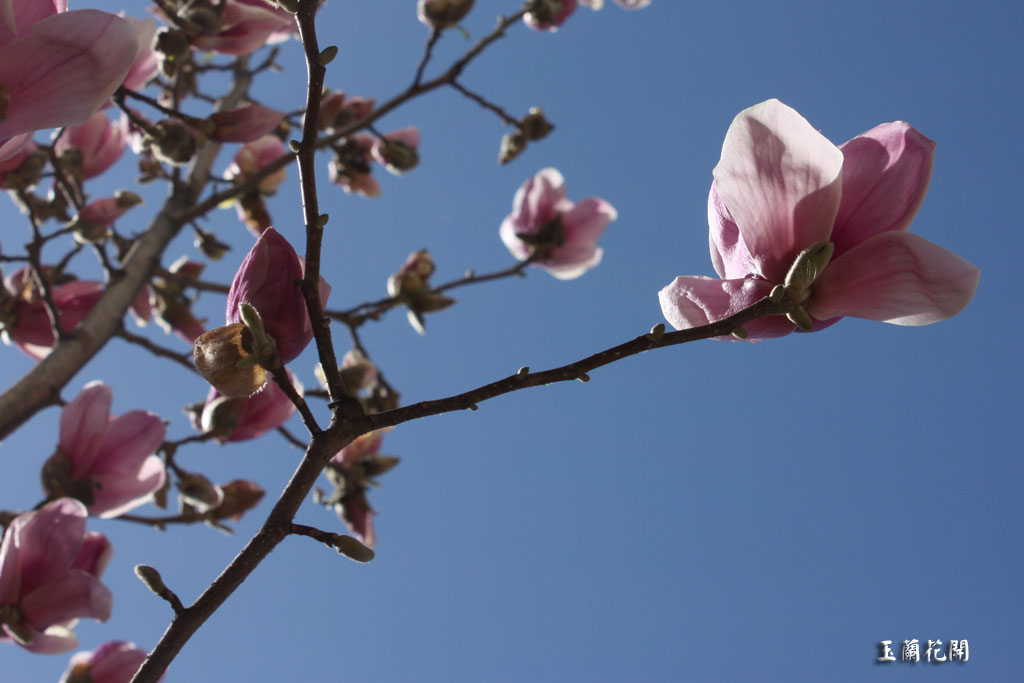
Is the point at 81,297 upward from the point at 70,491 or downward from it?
upward

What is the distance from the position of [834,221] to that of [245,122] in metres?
0.97

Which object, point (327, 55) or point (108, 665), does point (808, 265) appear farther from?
point (108, 665)

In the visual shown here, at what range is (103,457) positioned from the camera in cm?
115

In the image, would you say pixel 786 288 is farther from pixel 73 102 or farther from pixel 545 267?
pixel 545 267

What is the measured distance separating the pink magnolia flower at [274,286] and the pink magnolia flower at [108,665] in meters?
0.66

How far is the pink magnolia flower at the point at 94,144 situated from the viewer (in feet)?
5.05

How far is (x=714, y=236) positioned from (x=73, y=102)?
54 cm

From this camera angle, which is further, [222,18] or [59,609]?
[222,18]

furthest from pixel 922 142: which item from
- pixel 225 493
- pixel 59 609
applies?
pixel 225 493

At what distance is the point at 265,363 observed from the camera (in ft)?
1.98

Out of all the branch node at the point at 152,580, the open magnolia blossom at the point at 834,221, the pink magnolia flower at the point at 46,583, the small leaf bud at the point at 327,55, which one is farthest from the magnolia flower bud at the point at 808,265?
the pink magnolia flower at the point at 46,583


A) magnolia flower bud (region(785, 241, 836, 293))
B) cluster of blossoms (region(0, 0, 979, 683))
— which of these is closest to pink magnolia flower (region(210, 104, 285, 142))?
cluster of blossoms (region(0, 0, 979, 683))

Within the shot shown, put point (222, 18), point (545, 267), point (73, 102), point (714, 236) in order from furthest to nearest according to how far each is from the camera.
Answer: point (545, 267), point (222, 18), point (714, 236), point (73, 102)

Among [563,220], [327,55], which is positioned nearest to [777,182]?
[327,55]
